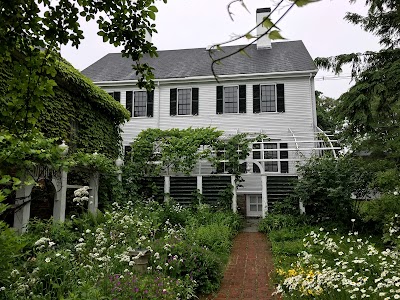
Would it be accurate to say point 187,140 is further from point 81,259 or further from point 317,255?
point 81,259

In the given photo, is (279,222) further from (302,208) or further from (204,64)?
(204,64)

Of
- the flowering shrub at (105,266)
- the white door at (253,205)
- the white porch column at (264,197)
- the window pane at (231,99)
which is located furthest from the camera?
the window pane at (231,99)

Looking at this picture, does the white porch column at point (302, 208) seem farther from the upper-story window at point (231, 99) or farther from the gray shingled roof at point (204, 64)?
the gray shingled roof at point (204, 64)

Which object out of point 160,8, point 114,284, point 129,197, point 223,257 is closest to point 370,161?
point 223,257

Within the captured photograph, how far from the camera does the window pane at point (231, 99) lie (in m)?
15.2

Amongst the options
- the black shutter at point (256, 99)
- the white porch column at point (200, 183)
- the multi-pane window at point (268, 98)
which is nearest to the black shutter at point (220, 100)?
the black shutter at point (256, 99)

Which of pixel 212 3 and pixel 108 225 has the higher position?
pixel 212 3

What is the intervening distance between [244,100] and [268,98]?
1.06m

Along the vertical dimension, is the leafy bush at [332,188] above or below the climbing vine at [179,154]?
below

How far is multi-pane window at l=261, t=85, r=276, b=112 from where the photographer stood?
14934mm

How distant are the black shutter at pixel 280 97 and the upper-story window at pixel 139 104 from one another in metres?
5.76

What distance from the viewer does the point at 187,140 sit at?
11.8 meters

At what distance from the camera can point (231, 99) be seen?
603 inches

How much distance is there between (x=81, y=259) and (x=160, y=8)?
12.6ft
